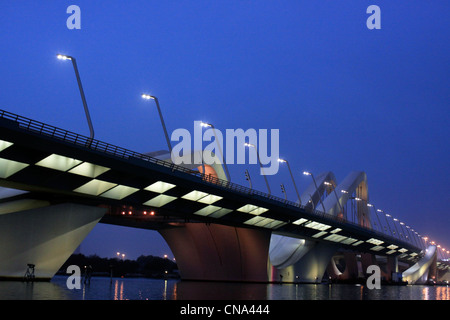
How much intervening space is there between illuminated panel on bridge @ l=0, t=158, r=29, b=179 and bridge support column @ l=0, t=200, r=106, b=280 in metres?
5.37

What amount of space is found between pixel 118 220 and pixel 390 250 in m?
78.0

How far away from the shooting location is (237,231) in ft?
217

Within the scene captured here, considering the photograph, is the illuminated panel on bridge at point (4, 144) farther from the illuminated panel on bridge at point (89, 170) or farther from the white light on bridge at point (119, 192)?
the white light on bridge at point (119, 192)

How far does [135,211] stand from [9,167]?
84.4ft

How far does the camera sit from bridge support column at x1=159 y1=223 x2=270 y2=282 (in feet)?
219

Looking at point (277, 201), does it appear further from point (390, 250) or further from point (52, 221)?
point (390, 250)

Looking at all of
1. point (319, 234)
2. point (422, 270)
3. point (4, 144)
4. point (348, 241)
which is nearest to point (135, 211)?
point (4, 144)

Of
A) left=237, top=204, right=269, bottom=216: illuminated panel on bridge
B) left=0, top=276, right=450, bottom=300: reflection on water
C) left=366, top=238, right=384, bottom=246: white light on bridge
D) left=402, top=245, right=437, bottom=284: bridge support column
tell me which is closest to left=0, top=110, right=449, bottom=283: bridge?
left=237, top=204, right=269, bottom=216: illuminated panel on bridge

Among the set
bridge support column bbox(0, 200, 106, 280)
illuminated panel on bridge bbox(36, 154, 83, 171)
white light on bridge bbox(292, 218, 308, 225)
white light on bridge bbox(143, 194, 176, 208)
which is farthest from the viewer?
white light on bridge bbox(292, 218, 308, 225)

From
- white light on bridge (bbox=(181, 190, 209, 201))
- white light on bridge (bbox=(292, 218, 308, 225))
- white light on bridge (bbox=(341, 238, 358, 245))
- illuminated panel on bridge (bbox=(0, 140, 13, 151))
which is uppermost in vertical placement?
illuminated panel on bridge (bbox=(0, 140, 13, 151))

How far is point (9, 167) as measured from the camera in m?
32.0

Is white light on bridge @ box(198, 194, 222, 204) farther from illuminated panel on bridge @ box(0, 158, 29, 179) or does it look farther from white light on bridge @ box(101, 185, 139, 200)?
illuminated panel on bridge @ box(0, 158, 29, 179)

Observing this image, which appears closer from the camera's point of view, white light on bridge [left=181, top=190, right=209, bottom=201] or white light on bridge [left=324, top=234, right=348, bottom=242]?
white light on bridge [left=181, top=190, right=209, bottom=201]
